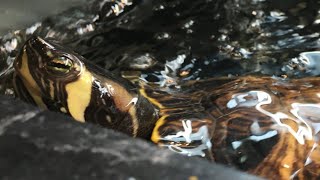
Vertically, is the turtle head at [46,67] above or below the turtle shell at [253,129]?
above

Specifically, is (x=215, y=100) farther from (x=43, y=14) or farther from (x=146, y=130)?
(x=43, y=14)

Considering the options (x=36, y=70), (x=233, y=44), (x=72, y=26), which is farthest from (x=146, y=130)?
(x=72, y=26)

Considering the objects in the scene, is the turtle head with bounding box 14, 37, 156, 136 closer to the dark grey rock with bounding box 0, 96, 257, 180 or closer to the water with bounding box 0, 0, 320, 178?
the water with bounding box 0, 0, 320, 178

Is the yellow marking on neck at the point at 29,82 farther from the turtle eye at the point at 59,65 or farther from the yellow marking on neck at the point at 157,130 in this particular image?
the yellow marking on neck at the point at 157,130

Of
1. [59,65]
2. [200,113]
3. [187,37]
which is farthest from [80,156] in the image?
[187,37]

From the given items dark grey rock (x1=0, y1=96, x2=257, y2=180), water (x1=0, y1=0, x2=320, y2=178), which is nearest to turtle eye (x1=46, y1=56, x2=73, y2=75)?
water (x1=0, y1=0, x2=320, y2=178)

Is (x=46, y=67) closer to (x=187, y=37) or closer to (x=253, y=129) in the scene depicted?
(x=253, y=129)

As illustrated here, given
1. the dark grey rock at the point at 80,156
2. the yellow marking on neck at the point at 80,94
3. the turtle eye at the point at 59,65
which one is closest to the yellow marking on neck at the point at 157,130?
the yellow marking on neck at the point at 80,94

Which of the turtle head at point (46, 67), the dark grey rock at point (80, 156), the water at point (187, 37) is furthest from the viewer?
the water at point (187, 37)
